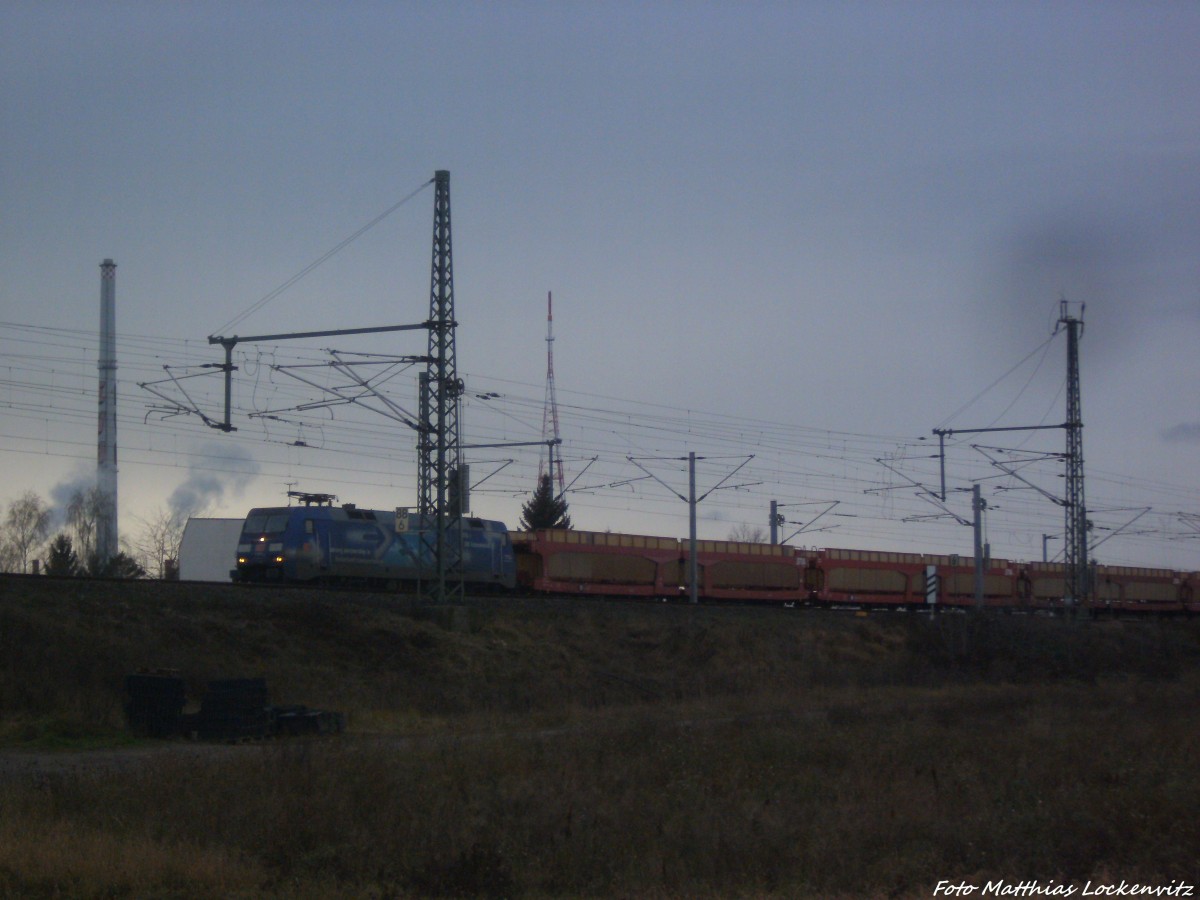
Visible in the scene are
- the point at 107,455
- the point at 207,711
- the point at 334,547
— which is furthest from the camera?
the point at 107,455

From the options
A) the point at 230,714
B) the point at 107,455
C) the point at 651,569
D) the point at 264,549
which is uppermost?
the point at 107,455

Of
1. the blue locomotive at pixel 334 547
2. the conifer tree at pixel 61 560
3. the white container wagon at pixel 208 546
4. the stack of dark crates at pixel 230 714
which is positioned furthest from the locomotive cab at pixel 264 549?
the white container wagon at pixel 208 546

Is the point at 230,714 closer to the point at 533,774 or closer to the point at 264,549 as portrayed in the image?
the point at 533,774

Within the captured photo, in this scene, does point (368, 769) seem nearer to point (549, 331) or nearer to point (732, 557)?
point (732, 557)

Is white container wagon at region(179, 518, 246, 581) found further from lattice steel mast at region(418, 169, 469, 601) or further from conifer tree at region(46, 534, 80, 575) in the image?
lattice steel mast at region(418, 169, 469, 601)

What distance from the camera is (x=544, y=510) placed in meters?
70.7

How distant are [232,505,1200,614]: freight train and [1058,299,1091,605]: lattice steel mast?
221 inches

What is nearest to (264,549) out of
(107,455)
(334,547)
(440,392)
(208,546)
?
(334,547)

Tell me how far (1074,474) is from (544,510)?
34776 millimetres

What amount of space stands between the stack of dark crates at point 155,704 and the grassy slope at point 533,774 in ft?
2.01

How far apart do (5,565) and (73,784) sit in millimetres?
80273

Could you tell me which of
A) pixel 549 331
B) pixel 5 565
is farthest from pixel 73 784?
pixel 5 565

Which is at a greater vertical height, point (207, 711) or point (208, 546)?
point (208, 546)

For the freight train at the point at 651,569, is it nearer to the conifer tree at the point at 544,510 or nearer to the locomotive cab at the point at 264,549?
the locomotive cab at the point at 264,549
